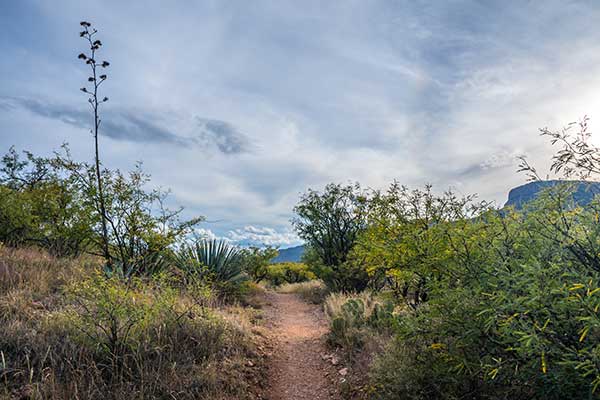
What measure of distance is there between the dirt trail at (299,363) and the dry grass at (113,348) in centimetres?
54

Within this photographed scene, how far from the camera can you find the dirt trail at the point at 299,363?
5219 mm

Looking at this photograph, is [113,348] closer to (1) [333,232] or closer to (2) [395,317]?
(2) [395,317]

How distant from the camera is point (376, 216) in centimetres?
625

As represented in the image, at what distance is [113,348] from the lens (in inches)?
164

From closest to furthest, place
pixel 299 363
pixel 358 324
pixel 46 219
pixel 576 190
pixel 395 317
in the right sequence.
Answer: pixel 576 190 → pixel 395 317 → pixel 299 363 → pixel 358 324 → pixel 46 219

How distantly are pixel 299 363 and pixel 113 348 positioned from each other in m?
3.47

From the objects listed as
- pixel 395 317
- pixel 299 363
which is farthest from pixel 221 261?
pixel 395 317

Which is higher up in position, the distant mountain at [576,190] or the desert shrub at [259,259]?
the distant mountain at [576,190]

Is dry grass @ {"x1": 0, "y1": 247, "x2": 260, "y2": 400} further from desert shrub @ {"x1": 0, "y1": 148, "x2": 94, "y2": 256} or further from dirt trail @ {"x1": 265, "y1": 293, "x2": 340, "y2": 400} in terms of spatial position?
desert shrub @ {"x1": 0, "y1": 148, "x2": 94, "y2": 256}

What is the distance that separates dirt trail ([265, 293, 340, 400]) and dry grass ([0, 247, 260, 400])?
1.78 feet

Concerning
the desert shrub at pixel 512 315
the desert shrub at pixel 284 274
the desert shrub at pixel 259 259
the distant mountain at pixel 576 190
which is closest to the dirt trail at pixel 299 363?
the desert shrub at pixel 512 315

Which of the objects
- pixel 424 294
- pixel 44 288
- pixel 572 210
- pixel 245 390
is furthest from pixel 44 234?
pixel 572 210

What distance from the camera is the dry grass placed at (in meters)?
3.68

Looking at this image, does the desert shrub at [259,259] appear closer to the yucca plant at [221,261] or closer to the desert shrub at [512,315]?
the yucca plant at [221,261]
